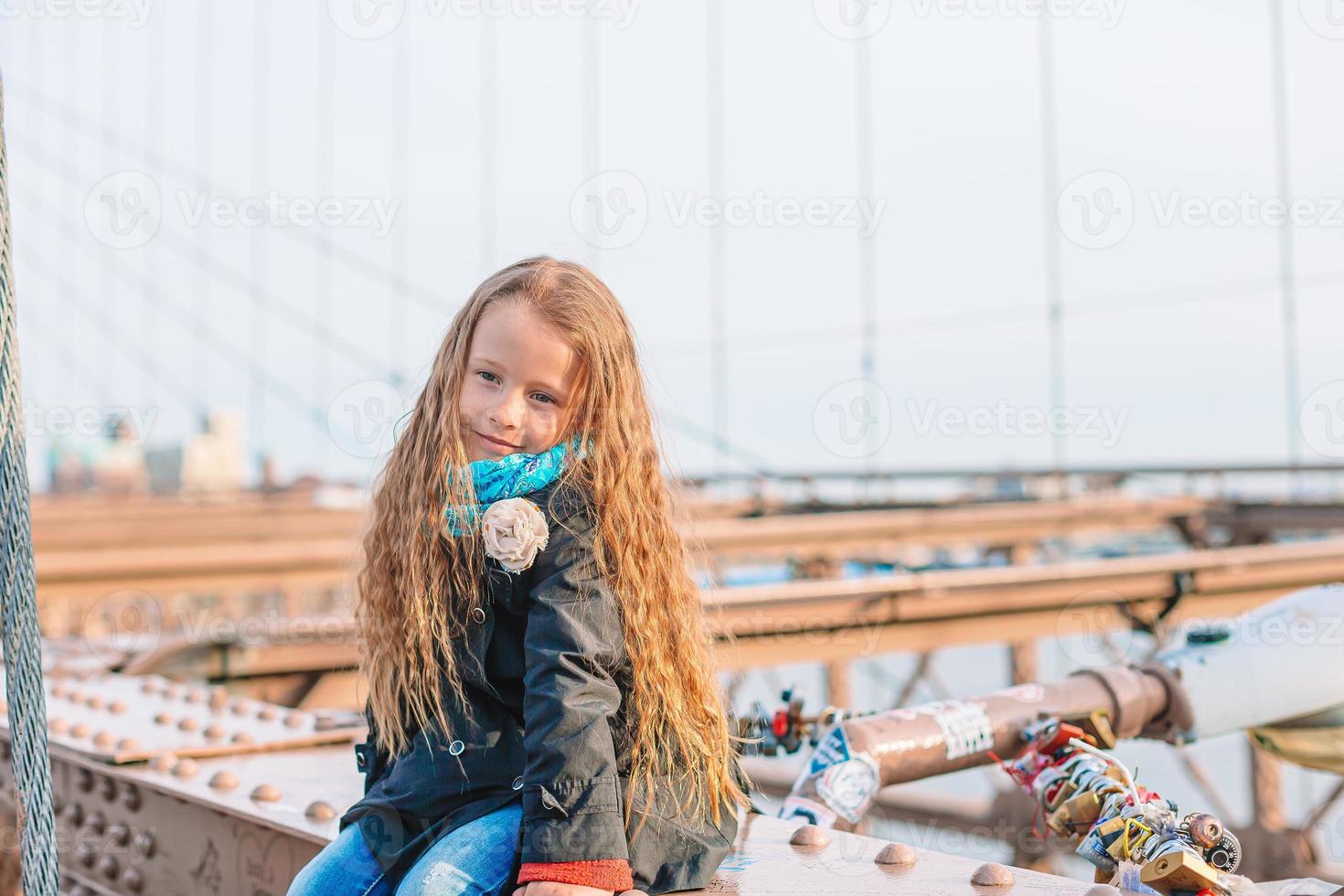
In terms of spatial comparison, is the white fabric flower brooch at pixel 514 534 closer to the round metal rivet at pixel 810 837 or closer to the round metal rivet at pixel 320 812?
the round metal rivet at pixel 810 837

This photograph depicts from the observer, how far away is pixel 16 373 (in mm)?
1823

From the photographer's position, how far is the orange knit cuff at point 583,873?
1692 millimetres

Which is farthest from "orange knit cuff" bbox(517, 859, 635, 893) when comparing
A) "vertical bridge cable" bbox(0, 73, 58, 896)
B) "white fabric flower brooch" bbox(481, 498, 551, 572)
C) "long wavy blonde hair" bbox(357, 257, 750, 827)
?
"vertical bridge cable" bbox(0, 73, 58, 896)

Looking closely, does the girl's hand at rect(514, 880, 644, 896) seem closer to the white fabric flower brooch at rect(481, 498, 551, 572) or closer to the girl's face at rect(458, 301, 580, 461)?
the white fabric flower brooch at rect(481, 498, 551, 572)

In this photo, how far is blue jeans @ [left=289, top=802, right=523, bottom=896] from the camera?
5.77 ft

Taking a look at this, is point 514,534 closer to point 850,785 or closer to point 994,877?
point 994,877

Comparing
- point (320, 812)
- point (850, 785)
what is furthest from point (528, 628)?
point (850, 785)

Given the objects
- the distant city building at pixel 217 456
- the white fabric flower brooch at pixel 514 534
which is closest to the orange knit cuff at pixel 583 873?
the white fabric flower brooch at pixel 514 534

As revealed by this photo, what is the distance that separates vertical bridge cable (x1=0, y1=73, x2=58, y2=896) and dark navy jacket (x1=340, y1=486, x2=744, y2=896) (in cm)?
41

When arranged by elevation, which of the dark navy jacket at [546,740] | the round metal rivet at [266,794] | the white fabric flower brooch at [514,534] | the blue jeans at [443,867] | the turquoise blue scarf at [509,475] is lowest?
the round metal rivet at [266,794]

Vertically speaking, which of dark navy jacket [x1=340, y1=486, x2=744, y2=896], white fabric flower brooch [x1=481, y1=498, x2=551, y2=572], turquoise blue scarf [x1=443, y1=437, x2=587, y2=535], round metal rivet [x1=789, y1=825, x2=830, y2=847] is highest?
turquoise blue scarf [x1=443, y1=437, x2=587, y2=535]

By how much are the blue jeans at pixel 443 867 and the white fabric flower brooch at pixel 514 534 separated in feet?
1.15

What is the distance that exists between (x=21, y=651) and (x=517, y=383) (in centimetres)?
76

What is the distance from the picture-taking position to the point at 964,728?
271cm
